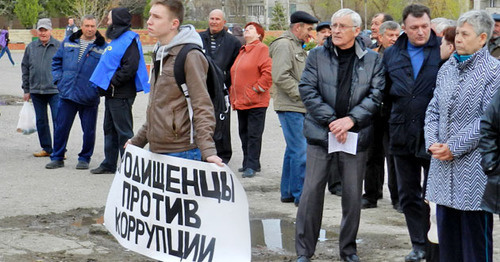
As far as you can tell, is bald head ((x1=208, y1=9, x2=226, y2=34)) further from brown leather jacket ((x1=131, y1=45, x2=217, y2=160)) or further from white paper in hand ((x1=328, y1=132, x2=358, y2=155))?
brown leather jacket ((x1=131, y1=45, x2=217, y2=160))

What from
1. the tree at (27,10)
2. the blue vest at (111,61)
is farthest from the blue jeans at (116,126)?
the tree at (27,10)

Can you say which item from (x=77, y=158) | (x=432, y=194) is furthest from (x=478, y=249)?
(x=77, y=158)

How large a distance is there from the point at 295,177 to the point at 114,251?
2.72 metres

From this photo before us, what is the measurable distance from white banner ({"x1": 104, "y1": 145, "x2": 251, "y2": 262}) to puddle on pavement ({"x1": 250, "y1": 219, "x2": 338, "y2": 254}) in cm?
165

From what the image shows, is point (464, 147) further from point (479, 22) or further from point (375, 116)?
point (375, 116)

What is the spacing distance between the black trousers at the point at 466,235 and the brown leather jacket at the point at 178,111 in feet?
5.41

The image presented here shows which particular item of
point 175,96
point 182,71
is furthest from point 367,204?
point 182,71

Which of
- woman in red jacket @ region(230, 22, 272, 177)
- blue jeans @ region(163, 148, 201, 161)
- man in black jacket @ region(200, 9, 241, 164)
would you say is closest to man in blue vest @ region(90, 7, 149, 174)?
man in black jacket @ region(200, 9, 241, 164)

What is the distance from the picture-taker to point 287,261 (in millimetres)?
7074

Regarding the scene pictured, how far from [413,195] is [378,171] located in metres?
2.63

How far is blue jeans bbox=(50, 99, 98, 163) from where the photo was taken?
11.7m

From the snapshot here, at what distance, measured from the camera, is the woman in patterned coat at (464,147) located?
559 centimetres

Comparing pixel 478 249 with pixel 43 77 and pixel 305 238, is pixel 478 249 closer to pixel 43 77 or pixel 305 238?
pixel 305 238

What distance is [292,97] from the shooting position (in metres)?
9.34
